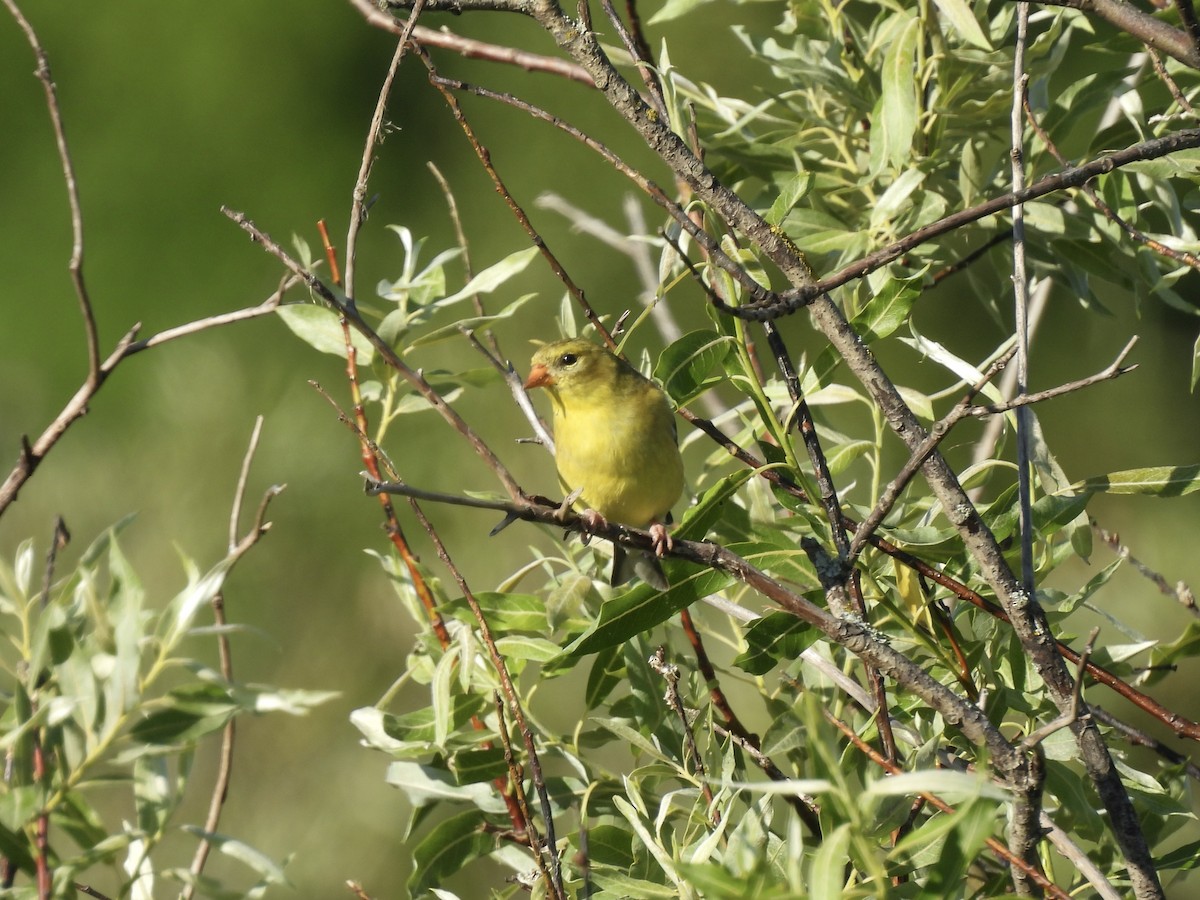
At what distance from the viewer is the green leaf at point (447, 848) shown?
6.07 ft

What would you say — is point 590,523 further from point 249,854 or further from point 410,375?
point 249,854

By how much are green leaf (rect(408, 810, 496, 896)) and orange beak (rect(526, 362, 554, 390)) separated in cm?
133

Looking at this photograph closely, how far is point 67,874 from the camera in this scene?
1.28m

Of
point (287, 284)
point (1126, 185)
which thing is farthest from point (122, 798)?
point (1126, 185)

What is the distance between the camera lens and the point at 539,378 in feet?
10.00

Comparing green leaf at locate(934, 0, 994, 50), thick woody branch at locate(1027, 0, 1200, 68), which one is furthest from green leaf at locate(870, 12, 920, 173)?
thick woody branch at locate(1027, 0, 1200, 68)

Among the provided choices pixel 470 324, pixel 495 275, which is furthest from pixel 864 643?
pixel 495 275

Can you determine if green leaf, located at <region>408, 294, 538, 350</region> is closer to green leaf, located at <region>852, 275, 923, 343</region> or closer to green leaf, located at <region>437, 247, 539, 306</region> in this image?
green leaf, located at <region>437, 247, 539, 306</region>

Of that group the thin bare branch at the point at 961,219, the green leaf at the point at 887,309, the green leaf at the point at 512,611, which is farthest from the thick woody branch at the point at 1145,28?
the green leaf at the point at 512,611

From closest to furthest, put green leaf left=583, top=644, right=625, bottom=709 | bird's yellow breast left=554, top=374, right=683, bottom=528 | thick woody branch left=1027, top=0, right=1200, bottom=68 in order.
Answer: thick woody branch left=1027, top=0, right=1200, bottom=68, green leaf left=583, top=644, right=625, bottom=709, bird's yellow breast left=554, top=374, right=683, bottom=528

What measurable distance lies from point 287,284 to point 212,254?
Answer: 261 cm

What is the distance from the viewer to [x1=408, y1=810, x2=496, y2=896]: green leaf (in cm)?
185

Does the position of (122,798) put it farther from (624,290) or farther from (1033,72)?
(1033,72)

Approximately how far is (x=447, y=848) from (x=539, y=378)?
4.62 feet
